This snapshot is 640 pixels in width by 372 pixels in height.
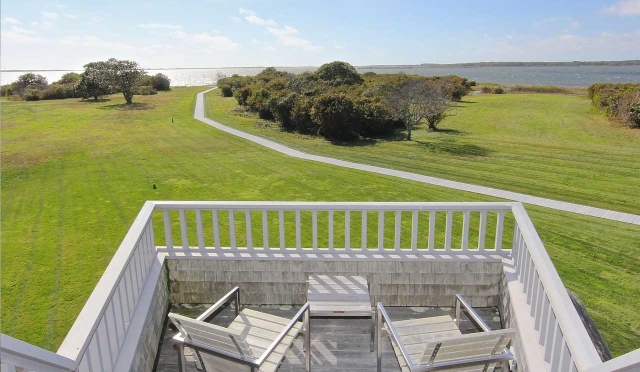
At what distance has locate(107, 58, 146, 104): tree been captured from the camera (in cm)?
3016

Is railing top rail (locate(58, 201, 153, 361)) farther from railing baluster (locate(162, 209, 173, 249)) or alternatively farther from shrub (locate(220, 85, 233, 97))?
shrub (locate(220, 85, 233, 97))

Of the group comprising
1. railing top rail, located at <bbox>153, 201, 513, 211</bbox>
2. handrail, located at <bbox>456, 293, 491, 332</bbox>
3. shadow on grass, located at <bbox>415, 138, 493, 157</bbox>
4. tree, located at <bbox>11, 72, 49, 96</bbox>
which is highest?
tree, located at <bbox>11, 72, 49, 96</bbox>

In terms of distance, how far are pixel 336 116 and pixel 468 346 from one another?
1556 cm

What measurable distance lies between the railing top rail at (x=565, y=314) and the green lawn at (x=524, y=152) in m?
7.01

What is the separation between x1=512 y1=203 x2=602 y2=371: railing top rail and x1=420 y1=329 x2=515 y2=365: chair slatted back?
35cm

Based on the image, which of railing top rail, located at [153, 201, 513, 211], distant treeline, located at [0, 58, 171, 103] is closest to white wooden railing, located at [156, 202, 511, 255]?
railing top rail, located at [153, 201, 513, 211]

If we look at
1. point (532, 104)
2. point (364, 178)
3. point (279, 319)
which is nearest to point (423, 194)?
point (364, 178)

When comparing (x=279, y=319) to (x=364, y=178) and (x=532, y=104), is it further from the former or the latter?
(x=532, y=104)

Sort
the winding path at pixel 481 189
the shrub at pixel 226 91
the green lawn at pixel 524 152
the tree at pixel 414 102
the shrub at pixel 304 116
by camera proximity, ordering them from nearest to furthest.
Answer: the winding path at pixel 481 189 < the green lawn at pixel 524 152 < the tree at pixel 414 102 < the shrub at pixel 304 116 < the shrub at pixel 226 91

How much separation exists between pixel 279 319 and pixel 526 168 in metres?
10.5

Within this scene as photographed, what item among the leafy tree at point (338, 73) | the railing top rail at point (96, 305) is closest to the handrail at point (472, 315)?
the railing top rail at point (96, 305)

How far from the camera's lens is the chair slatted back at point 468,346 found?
2.60 meters

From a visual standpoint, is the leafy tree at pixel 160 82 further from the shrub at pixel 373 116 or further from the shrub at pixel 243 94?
the shrub at pixel 373 116

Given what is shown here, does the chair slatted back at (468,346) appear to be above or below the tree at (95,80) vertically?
below
